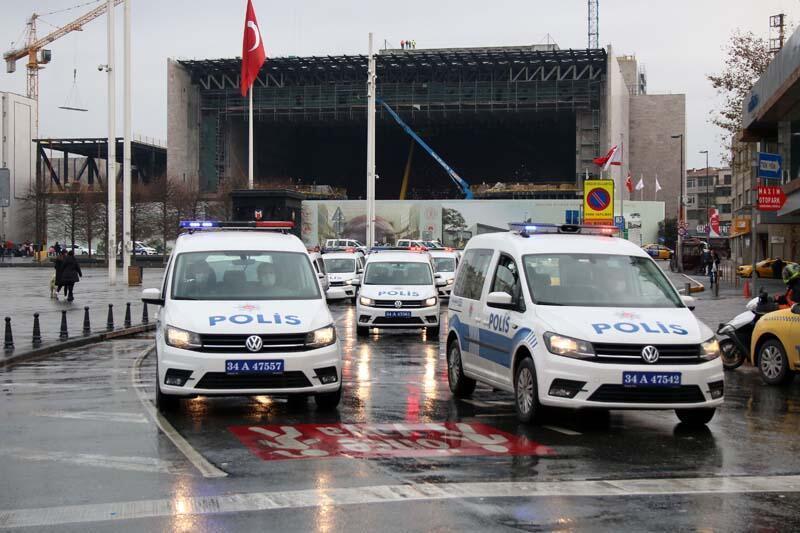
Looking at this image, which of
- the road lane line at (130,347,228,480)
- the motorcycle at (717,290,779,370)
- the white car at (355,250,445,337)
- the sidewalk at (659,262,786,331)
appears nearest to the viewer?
the road lane line at (130,347,228,480)

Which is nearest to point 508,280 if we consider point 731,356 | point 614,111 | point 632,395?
point 632,395

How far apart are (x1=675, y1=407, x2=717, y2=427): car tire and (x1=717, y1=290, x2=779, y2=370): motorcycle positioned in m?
5.43

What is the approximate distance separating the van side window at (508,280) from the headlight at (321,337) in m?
1.93

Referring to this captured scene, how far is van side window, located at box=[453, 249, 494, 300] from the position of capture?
1205 centimetres

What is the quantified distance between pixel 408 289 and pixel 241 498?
1547 centimetres

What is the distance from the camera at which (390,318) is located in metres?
22.0

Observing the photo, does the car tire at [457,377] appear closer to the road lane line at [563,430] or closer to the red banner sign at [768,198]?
the road lane line at [563,430]

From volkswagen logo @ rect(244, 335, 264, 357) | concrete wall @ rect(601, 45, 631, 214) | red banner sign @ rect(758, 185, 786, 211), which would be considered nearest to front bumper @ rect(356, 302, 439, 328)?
red banner sign @ rect(758, 185, 786, 211)

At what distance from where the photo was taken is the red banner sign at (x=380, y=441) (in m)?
8.81

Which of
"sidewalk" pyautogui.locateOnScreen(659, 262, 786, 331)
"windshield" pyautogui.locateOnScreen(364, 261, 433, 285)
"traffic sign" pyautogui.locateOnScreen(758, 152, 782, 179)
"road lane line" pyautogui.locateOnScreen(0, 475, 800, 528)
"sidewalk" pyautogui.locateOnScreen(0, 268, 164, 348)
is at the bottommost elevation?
"sidewalk" pyautogui.locateOnScreen(659, 262, 786, 331)

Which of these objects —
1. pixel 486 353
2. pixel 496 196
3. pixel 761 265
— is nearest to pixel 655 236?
pixel 496 196

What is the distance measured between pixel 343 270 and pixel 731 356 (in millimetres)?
21450

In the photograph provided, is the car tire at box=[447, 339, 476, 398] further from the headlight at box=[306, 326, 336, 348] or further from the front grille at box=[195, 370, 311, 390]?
the front grille at box=[195, 370, 311, 390]

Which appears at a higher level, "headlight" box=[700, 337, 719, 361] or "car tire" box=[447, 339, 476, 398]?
"headlight" box=[700, 337, 719, 361]
